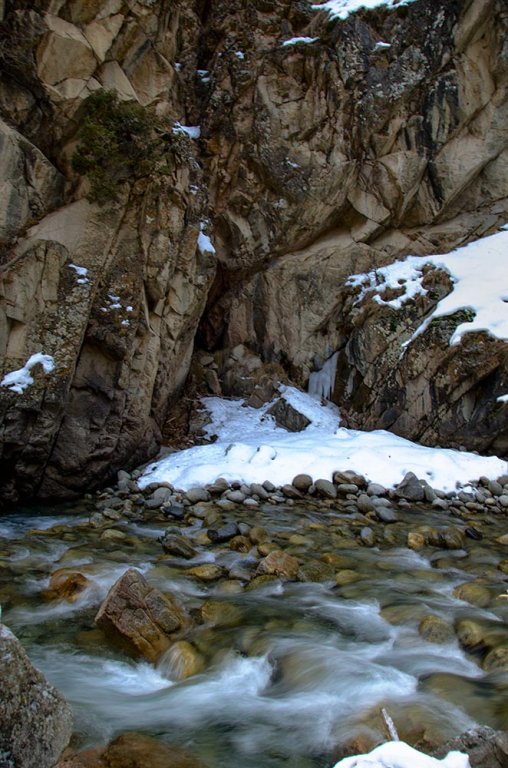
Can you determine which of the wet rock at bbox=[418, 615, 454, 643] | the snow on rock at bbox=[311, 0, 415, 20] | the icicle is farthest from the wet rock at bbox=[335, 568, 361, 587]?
the snow on rock at bbox=[311, 0, 415, 20]

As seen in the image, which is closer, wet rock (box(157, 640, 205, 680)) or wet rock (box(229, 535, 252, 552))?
wet rock (box(157, 640, 205, 680))

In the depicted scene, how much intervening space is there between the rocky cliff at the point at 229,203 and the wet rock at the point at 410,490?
12.1 feet

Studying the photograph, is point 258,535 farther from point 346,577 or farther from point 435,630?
point 435,630

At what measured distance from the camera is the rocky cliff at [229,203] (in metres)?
9.73

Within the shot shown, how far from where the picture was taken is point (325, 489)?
35.8 ft

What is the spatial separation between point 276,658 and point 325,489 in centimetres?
664

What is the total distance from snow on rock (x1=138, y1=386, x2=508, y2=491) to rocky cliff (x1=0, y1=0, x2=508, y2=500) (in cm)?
142

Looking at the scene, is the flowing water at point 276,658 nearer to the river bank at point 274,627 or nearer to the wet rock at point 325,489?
the river bank at point 274,627

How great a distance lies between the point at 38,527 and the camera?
27.6 ft

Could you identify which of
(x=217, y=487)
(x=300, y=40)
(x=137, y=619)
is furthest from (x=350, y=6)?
(x=137, y=619)

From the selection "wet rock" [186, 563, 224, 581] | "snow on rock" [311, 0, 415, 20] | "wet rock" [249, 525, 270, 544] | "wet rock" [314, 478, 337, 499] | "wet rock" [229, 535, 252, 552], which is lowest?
"wet rock" [186, 563, 224, 581]

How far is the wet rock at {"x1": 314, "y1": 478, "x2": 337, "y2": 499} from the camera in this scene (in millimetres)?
10859

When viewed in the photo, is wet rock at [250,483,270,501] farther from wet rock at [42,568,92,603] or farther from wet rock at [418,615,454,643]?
wet rock at [418,615,454,643]

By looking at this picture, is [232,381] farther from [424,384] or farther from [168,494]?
[168,494]
